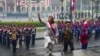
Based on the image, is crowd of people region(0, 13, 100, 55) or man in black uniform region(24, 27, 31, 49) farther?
man in black uniform region(24, 27, 31, 49)

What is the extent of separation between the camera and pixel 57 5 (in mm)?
95812

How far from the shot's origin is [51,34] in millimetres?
13586

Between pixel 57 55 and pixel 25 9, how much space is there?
257 feet

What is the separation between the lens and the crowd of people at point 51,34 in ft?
44.7

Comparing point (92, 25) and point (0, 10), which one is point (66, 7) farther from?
point (92, 25)

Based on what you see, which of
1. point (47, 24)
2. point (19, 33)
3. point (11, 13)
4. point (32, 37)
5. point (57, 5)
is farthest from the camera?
point (57, 5)

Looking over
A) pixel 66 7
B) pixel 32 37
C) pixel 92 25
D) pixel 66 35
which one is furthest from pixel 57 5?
pixel 66 35

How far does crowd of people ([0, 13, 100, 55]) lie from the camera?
1361 centimetres

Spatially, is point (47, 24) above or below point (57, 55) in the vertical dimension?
above

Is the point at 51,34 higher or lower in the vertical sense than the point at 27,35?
higher

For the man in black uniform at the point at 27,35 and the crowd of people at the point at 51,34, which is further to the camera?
the man in black uniform at the point at 27,35

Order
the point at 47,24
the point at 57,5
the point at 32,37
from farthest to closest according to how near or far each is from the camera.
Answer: the point at 57,5 < the point at 32,37 < the point at 47,24

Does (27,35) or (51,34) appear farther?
(27,35)

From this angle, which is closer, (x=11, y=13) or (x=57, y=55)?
(x=57, y=55)
